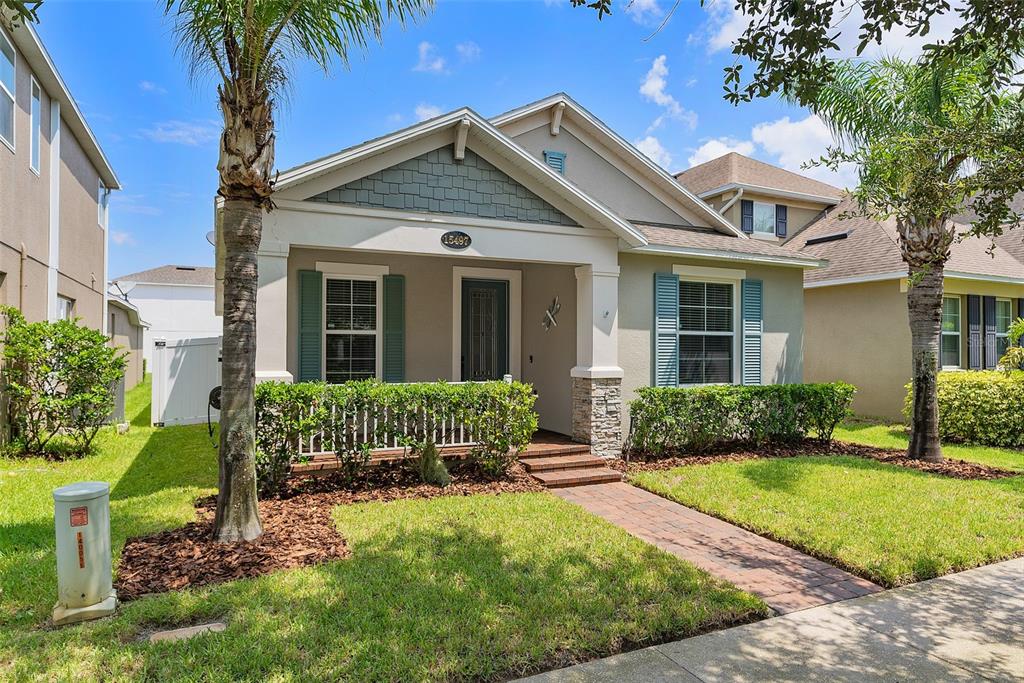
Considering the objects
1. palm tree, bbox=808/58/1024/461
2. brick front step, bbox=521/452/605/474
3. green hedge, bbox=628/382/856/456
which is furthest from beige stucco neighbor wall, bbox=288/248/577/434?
palm tree, bbox=808/58/1024/461

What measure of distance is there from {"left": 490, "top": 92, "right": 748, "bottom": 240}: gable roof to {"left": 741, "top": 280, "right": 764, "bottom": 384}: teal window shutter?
1.71 metres

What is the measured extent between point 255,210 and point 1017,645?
22.4 feet

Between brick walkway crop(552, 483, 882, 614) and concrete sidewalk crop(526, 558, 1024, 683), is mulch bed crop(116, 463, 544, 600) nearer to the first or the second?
brick walkway crop(552, 483, 882, 614)

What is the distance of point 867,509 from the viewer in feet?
22.1

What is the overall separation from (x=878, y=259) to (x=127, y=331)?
85.8ft

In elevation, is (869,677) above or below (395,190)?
below

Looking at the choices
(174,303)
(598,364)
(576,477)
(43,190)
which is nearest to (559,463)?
(576,477)

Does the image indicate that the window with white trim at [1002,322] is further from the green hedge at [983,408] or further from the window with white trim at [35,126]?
the window with white trim at [35,126]

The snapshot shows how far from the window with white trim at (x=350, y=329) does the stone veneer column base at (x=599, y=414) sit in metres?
3.44

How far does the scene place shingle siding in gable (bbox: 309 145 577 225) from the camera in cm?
785

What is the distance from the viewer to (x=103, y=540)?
4.05 m

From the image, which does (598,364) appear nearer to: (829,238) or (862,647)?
(862,647)

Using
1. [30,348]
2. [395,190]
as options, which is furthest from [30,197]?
[395,190]

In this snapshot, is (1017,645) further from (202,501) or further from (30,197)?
(30,197)
